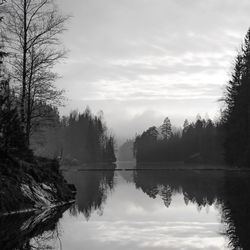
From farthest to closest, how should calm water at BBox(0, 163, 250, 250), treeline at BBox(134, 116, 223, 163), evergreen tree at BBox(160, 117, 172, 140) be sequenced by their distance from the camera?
evergreen tree at BBox(160, 117, 172, 140), treeline at BBox(134, 116, 223, 163), calm water at BBox(0, 163, 250, 250)

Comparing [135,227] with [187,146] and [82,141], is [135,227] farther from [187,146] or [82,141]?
[82,141]

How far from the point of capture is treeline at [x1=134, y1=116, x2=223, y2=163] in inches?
4423

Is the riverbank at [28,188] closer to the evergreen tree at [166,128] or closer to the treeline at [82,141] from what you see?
the treeline at [82,141]

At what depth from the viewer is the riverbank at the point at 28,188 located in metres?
16.5

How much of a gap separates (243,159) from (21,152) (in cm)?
4126

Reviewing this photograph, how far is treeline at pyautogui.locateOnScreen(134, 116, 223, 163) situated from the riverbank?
77.6 metres

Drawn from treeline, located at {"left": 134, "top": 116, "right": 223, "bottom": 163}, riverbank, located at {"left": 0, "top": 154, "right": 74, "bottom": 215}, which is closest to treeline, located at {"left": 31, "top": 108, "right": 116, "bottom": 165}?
treeline, located at {"left": 134, "top": 116, "right": 223, "bottom": 163}

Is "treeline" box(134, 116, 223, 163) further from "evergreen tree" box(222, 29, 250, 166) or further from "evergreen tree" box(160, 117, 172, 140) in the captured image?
"evergreen tree" box(222, 29, 250, 166)

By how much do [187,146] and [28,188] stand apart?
396 ft

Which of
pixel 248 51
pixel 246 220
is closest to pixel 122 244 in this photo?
pixel 246 220

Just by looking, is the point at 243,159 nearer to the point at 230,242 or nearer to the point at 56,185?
the point at 56,185

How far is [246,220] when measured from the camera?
14.2 meters

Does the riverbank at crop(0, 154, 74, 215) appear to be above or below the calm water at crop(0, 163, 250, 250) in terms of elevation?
above

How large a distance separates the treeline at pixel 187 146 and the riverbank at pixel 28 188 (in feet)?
255
